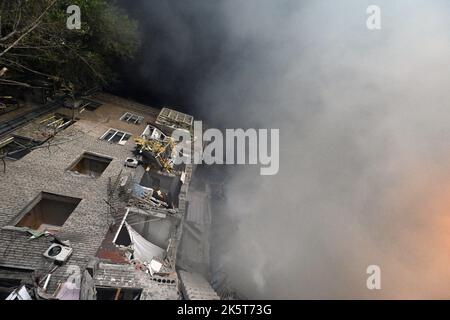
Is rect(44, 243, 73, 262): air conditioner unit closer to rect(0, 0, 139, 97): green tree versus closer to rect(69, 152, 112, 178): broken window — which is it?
rect(69, 152, 112, 178): broken window

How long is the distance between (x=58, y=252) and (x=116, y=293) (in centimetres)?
211

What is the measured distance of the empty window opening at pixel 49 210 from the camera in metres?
8.43

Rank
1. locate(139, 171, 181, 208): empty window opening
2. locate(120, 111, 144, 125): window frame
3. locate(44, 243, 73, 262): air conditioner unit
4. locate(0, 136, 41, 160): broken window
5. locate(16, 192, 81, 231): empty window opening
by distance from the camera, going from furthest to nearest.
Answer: locate(120, 111, 144, 125): window frame
locate(139, 171, 181, 208): empty window opening
locate(0, 136, 41, 160): broken window
locate(16, 192, 81, 231): empty window opening
locate(44, 243, 73, 262): air conditioner unit

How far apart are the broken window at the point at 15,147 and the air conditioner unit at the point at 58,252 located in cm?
509

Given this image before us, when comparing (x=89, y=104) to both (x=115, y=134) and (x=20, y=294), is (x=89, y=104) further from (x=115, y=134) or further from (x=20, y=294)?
(x=20, y=294)

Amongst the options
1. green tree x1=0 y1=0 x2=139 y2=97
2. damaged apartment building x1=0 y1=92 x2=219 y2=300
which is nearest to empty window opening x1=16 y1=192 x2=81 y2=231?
damaged apartment building x1=0 y1=92 x2=219 y2=300

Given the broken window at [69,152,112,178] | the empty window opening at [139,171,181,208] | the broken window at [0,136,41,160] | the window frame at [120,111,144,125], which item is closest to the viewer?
the broken window at [0,136,41,160]

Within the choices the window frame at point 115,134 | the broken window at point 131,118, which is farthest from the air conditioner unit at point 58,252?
the broken window at point 131,118

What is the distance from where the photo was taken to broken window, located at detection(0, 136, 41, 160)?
969 cm

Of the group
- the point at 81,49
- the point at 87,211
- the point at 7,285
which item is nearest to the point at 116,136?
the point at 81,49

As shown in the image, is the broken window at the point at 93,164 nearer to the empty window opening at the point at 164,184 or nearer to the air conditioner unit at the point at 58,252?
the empty window opening at the point at 164,184

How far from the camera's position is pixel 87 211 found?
335 inches

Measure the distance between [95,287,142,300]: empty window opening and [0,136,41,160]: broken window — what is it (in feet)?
22.7
